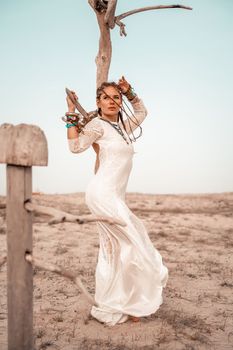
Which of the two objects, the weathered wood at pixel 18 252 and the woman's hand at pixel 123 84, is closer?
the weathered wood at pixel 18 252

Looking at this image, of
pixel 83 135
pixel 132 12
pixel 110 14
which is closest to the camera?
pixel 83 135

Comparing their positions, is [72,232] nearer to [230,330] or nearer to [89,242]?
[89,242]

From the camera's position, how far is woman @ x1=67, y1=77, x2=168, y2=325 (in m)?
3.50

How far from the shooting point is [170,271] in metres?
6.49

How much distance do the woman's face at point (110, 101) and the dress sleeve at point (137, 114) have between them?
0.34 metres

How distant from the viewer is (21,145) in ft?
6.87

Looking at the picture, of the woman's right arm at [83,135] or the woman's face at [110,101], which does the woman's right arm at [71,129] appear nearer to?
the woman's right arm at [83,135]

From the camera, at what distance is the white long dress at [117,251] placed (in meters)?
3.50

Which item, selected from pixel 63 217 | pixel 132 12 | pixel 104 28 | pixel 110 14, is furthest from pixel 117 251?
pixel 132 12

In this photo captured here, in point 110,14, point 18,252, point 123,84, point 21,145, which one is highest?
point 110,14

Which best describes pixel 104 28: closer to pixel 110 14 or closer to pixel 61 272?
pixel 110 14

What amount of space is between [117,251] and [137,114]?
64.1 inches

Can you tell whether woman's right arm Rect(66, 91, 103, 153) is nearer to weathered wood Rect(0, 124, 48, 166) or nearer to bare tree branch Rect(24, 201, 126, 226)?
weathered wood Rect(0, 124, 48, 166)

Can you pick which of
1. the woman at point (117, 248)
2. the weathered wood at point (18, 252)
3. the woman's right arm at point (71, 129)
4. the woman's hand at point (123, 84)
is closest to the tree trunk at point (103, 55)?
the woman's hand at point (123, 84)
